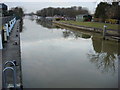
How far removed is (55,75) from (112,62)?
354 centimetres

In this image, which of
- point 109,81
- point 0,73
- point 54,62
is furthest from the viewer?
point 54,62

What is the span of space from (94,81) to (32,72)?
2.37 meters

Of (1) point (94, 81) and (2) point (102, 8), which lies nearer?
(1) point (94, 81)

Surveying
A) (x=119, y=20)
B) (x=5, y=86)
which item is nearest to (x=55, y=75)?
(x=5, y=86)

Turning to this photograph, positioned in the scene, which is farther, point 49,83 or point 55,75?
point 55,75

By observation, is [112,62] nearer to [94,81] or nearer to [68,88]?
[94,81]

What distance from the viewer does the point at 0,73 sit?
4.84 meters

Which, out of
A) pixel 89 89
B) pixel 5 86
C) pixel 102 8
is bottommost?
pixel 89 89

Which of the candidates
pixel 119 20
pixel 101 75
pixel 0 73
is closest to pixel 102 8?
pixel 119 20

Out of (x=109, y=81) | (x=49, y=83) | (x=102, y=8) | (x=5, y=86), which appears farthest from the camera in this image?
(x=102, y=8)

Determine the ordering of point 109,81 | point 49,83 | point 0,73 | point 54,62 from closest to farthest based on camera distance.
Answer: point 0,73
point 49,83
point 109,81
point 54,62

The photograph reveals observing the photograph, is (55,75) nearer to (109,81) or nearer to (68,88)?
(68,88)

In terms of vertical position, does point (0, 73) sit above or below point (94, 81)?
above

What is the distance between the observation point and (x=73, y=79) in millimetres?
5688
